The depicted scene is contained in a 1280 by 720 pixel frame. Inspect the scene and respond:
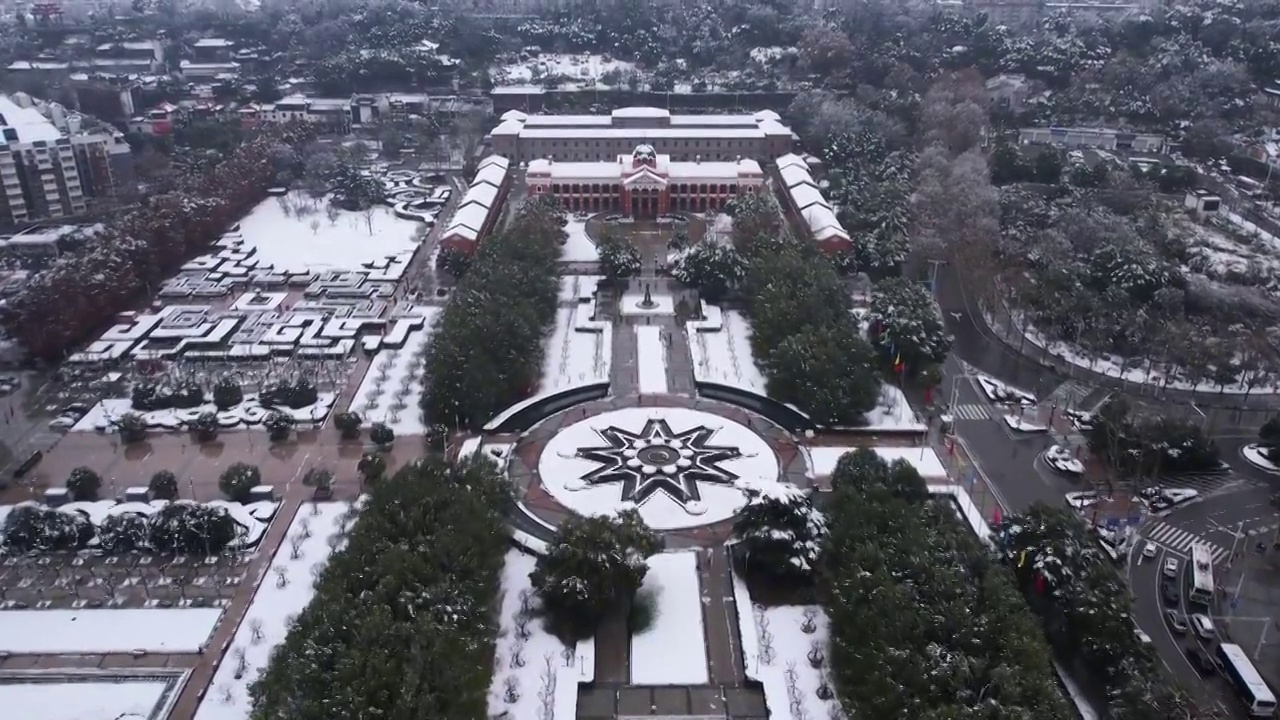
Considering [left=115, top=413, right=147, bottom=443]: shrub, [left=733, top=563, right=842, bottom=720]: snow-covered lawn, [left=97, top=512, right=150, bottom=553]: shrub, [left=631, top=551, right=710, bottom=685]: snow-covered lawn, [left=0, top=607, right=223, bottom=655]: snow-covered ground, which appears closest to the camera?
[left=733, top=563, right=842, bottom=720]: snow-covered lawn

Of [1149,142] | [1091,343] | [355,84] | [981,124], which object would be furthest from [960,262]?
[355,84]

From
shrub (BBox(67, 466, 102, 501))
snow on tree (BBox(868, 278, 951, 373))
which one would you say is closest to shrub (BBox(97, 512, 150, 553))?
shrub (BBox(67, 466, 102, 501))

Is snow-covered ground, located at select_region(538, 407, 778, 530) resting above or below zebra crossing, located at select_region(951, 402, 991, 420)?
below

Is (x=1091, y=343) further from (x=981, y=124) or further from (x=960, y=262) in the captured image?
(x=981, y=124)

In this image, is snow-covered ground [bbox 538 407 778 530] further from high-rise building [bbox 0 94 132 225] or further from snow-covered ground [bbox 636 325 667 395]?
high-rise building [bbox 0 94 132 225]

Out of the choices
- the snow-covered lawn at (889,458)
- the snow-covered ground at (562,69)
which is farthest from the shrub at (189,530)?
the snow-covered ground at (562,69)

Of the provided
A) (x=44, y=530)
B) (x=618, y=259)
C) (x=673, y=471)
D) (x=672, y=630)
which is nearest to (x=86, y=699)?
(x=44, y=530)

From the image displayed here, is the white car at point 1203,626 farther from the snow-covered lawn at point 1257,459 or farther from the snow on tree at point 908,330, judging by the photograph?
the snow on tree at point 908,330
